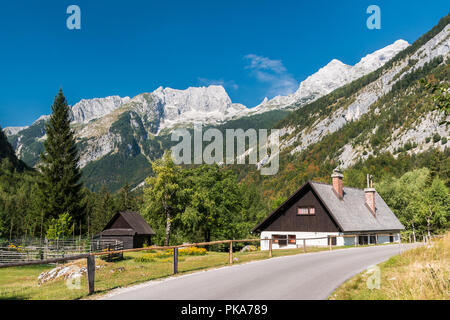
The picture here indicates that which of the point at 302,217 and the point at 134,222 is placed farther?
the point at 134,222

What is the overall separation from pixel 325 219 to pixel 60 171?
138ft

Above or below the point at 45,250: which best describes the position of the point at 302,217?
above

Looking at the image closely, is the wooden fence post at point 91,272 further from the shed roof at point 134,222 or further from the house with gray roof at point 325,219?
the shed roof at point 134,222

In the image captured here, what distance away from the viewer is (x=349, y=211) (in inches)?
1698

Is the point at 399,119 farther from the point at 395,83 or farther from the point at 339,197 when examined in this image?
the point at 339,197

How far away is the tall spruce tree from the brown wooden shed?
6951mm

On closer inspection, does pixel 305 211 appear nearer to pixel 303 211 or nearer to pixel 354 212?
pixel 303 211

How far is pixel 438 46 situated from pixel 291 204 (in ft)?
631

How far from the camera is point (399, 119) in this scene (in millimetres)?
168750

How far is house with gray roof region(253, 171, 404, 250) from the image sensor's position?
40.3m

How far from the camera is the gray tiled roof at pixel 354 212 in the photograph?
40.7 m

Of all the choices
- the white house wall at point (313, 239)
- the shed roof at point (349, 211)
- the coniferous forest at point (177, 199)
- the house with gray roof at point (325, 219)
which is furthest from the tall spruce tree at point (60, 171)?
the white house wall at point (313, 239)

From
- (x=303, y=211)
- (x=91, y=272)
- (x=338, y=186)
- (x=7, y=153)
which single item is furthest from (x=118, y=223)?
(x=7, y=153)

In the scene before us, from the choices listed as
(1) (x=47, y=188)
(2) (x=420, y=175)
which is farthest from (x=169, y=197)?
(2) (x=420, y=175)
